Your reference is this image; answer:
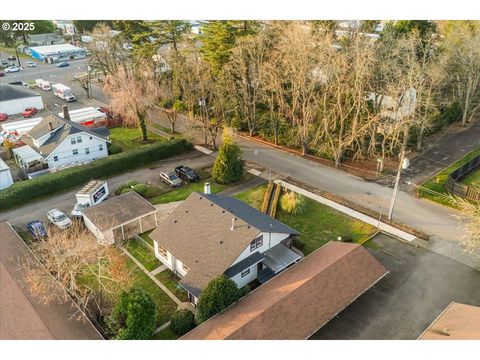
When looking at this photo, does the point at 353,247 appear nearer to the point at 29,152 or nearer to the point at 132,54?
the point at 29,152

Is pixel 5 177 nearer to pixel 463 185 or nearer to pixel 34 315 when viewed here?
pixel 34 315

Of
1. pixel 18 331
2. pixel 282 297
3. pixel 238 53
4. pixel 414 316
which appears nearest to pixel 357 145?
pixel 238 53

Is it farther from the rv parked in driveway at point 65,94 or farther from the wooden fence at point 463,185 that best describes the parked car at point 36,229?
the rv parked in driveway at point 65,94

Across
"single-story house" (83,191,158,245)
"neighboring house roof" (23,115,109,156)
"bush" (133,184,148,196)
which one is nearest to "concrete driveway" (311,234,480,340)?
"single-story house" (83,191,158,245)

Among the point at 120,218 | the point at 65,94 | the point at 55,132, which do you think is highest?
the point at 55,132

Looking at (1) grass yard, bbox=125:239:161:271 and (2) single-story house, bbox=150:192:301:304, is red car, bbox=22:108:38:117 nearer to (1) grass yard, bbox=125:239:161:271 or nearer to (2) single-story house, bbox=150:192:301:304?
(1) grass yard, bbox=125:239:161:271

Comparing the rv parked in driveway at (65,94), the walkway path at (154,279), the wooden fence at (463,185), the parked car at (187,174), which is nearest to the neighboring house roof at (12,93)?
the rv parked in driveway at (65,94)

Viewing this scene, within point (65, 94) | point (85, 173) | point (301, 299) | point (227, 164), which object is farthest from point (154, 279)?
point (65, 94)
